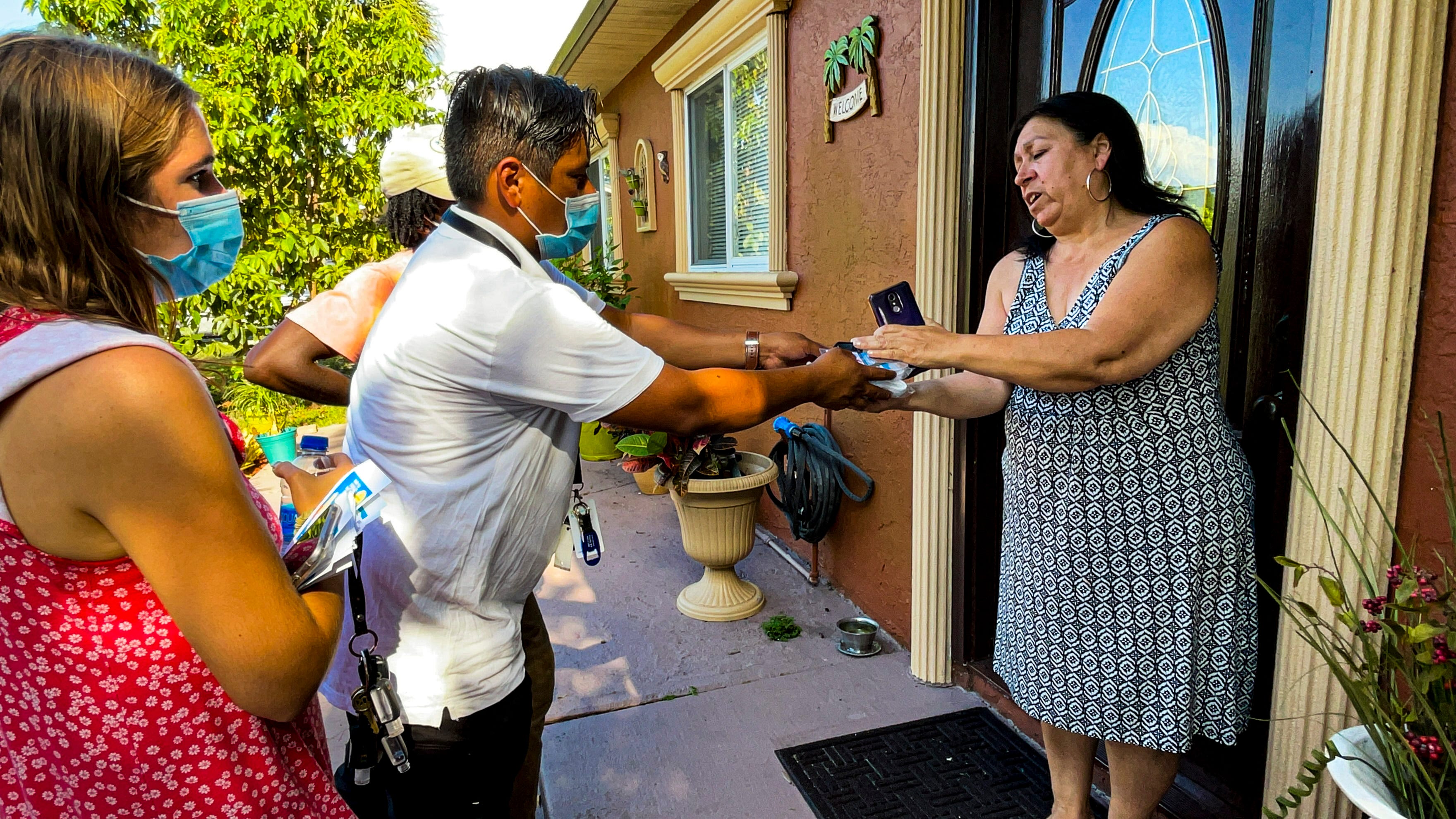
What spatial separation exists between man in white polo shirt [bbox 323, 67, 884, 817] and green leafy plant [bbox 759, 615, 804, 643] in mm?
2165

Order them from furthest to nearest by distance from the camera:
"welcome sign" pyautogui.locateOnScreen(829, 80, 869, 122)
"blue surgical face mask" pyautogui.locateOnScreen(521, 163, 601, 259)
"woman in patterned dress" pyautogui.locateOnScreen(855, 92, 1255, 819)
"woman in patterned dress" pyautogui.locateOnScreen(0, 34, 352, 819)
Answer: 1. "welcome sign" pyautogui.locateOnScreen(829, 80, 869, 122)
2. "woman in patterned dress" pyautogui.locateOnScreen(855, 92, 1255, 819)
3. "blue surgical face mask" pyautogui.locateOnScreen(521, 163, 601, 259)
4. "woman in patterned dress" pyautogui.locateOnScreen(0, 34, 352, 819)

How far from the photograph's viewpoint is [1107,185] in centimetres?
199

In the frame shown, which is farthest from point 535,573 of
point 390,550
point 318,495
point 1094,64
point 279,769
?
point 1094,64

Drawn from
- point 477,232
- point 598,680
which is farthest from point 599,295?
point 477,232

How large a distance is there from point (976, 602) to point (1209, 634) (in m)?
1.37

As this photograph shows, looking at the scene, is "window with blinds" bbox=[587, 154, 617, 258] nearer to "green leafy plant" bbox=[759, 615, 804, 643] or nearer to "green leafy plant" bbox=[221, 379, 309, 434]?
"green leafy plant" bbox=[221, 379, 309, 434]

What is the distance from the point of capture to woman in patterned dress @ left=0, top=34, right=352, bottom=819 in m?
0.92

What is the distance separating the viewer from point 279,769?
3.75 ft

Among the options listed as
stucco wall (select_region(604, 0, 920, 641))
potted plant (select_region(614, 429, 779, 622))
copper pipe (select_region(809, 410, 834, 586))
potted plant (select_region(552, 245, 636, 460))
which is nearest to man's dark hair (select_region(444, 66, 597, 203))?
stucco wall (select_region(604, 0, 920, 641))

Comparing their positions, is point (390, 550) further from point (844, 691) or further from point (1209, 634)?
point (844, 691)

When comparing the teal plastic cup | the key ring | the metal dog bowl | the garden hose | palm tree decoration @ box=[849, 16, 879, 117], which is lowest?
the metal dog bowl

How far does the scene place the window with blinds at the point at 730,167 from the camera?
210 inches

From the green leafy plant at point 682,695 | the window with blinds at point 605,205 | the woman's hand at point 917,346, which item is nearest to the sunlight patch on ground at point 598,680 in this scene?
the green leafy plant at point 682,695

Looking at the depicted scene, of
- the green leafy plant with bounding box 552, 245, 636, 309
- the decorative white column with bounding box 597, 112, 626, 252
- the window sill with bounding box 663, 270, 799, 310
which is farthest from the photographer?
the decorative white column with bounding box 597, 112, 626, 252
